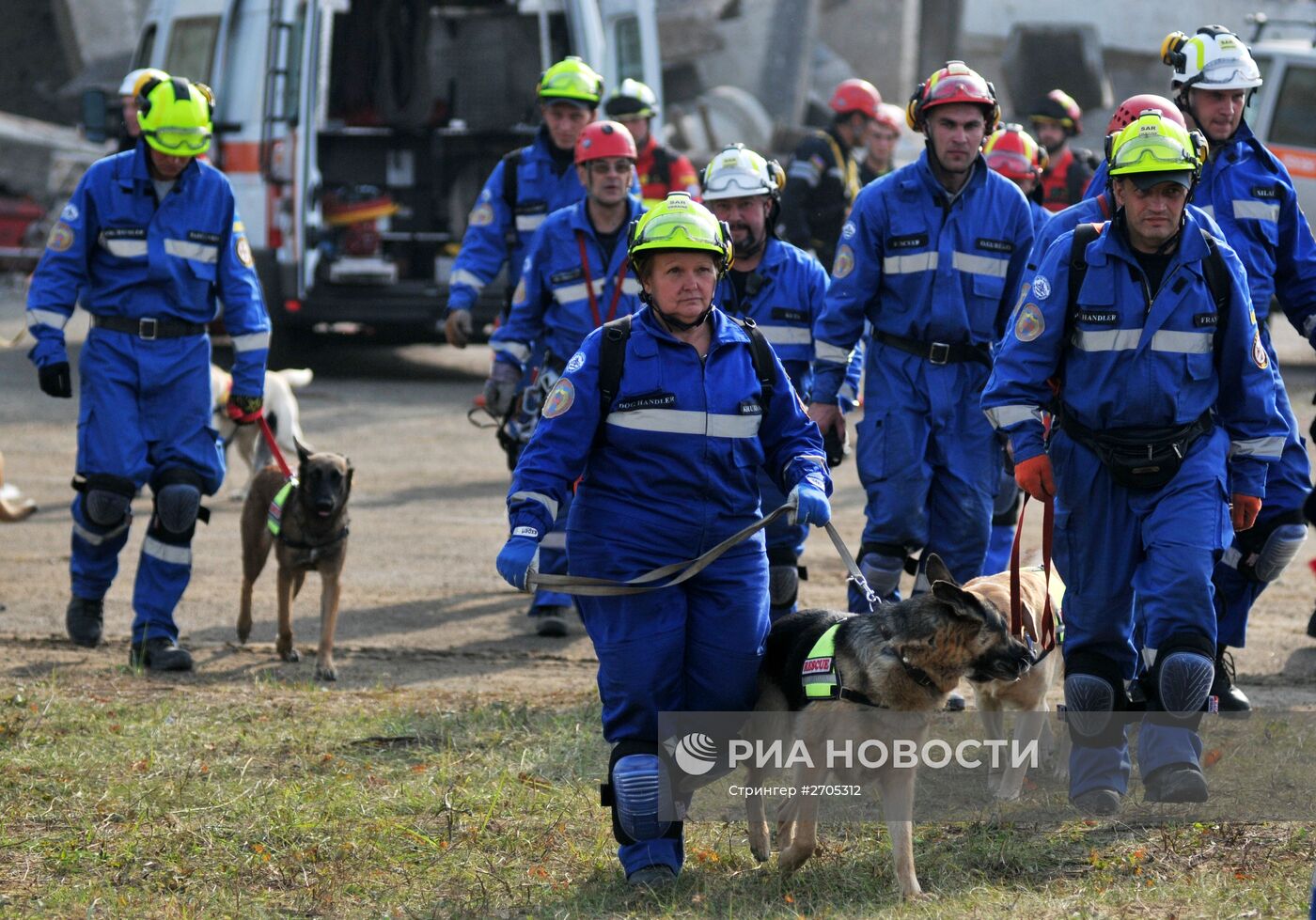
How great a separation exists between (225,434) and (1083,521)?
23.8 feet

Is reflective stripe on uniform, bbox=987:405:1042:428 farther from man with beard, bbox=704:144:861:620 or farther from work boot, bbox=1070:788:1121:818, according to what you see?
man with beard, bbox=704:144:861:620

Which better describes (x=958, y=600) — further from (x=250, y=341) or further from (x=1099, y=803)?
(x=250, y=341)

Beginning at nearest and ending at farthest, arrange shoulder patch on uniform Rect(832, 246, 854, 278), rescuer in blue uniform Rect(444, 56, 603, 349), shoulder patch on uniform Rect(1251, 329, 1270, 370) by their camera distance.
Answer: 1. shoulder patch on uniform Rect(1251, 329, 1270, 370)
2. shoulder patch on uniform Rect(832, 246, 854, 278)
3. rescuer in blue uniform Rect(444, 56, 603, 349)

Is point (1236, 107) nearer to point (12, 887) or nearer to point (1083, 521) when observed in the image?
point (1083, 521)

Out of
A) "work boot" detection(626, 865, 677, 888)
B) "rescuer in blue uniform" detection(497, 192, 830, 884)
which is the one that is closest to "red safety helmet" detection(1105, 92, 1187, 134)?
"rescuer in blue uniform" detection(497, 192, 830, 884)

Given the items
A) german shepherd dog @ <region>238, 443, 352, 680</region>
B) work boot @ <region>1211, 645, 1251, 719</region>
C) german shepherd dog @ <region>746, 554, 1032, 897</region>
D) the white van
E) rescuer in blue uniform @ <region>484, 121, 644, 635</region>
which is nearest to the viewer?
german shepherd dog @ <region>746, 554, 1032, 897</region>

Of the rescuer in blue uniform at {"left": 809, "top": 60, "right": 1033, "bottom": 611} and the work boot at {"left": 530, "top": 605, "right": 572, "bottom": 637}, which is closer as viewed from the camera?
the rescuer in blue uniform at {"left": 809, "top": 60, "right": 1033, "bottom": 611}

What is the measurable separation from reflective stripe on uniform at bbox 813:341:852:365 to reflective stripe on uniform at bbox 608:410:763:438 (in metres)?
2.08

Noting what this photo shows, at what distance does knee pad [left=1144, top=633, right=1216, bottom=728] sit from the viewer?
17.6 feet

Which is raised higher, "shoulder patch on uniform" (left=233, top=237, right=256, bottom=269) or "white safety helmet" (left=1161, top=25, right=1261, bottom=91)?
"white safety helmet" (left=1161, top=25, right=1261, bottom=91)

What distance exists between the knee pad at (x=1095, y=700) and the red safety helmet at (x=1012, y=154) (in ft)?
12.0

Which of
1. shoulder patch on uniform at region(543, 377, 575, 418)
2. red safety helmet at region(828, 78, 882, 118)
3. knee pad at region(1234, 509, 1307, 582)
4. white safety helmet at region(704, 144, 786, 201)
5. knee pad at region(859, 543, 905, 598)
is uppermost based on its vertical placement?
red safety helmet at region(828, 78, 882, 118)

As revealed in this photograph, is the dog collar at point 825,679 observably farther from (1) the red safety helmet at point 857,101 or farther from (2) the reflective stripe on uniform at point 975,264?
(1) the red safety helmet at point 857,101

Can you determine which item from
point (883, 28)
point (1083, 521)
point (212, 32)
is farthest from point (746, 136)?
point (1083, 521)
